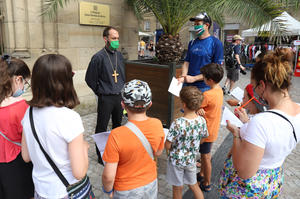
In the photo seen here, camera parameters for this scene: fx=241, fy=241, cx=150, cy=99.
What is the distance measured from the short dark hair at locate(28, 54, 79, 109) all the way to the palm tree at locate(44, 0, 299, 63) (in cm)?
373

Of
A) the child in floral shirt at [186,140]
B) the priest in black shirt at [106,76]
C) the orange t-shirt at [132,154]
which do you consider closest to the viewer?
the orange t-shirt at [132,154]

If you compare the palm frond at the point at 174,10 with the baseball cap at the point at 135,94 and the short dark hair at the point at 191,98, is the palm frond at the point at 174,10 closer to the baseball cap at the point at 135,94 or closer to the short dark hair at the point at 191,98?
the short dark hair at the point at 191,98

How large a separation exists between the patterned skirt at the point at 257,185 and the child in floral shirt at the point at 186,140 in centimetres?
71

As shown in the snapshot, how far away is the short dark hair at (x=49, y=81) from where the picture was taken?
1.47m

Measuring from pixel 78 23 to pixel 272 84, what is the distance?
5.14 m

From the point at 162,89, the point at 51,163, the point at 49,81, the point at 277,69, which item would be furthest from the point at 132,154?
the point at 162,89

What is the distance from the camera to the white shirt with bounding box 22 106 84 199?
1.43m

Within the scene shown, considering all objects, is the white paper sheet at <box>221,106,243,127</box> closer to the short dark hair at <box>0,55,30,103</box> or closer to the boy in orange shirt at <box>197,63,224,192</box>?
the boy in orange shirt at <box>197,63,224,192</box>

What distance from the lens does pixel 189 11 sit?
4.98 metres

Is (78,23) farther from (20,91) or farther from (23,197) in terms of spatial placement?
(23,197)

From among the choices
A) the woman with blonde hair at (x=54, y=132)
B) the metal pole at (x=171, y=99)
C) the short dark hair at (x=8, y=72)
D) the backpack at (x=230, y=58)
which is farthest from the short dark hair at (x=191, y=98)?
the backpack at (x=230, y=58)

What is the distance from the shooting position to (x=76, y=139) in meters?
1.45

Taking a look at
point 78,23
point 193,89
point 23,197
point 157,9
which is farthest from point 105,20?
point 23,197

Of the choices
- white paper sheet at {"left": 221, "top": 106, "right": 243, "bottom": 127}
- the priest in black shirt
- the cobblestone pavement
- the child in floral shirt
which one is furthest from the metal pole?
white paper sheet at {"left": 221, "top": 106, "right": 243, "bottom": 127}
